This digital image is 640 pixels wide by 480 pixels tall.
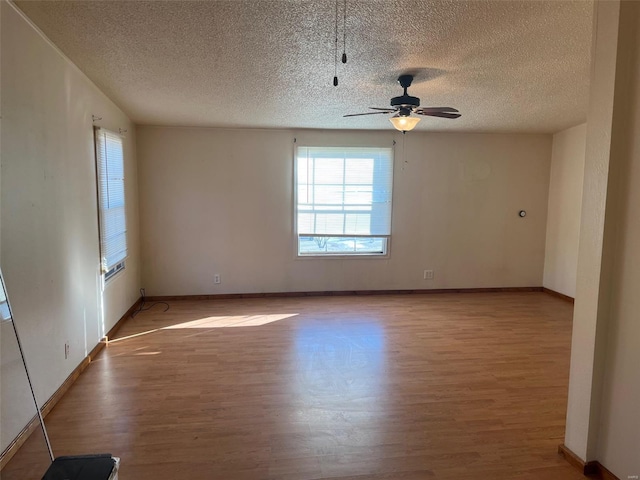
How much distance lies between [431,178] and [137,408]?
4654 mm

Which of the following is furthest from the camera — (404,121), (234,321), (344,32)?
(234,321)

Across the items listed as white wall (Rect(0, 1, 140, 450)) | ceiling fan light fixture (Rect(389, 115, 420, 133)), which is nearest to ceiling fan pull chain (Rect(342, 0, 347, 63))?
ceiling fan light fixture (Rect(389, 115, 420, 133))

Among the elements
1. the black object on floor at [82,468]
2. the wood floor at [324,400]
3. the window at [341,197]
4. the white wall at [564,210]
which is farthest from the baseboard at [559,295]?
the black object on floor at [82,468]

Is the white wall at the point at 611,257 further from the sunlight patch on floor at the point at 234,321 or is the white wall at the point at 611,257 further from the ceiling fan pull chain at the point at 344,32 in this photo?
the sunlight patch on floor at the point at 234,321

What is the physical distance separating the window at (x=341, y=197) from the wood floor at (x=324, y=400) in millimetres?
1433

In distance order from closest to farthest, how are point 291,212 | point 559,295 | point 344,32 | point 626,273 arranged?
point 626,273, point 344,32, point 291,212, point 559,295

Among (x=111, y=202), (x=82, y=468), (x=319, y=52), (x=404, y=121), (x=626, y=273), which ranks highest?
(x=319, y=52)

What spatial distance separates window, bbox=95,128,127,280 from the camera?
11.8ft

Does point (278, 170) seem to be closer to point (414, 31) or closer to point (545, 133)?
point (414, 31)

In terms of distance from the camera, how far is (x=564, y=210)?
219 inches

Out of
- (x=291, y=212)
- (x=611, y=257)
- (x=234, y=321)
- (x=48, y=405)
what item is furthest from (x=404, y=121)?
(x=48, y=405)

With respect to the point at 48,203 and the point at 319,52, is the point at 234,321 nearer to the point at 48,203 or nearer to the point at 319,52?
the point at 48,203

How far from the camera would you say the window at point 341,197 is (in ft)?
18.0

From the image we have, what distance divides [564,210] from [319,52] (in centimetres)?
461
